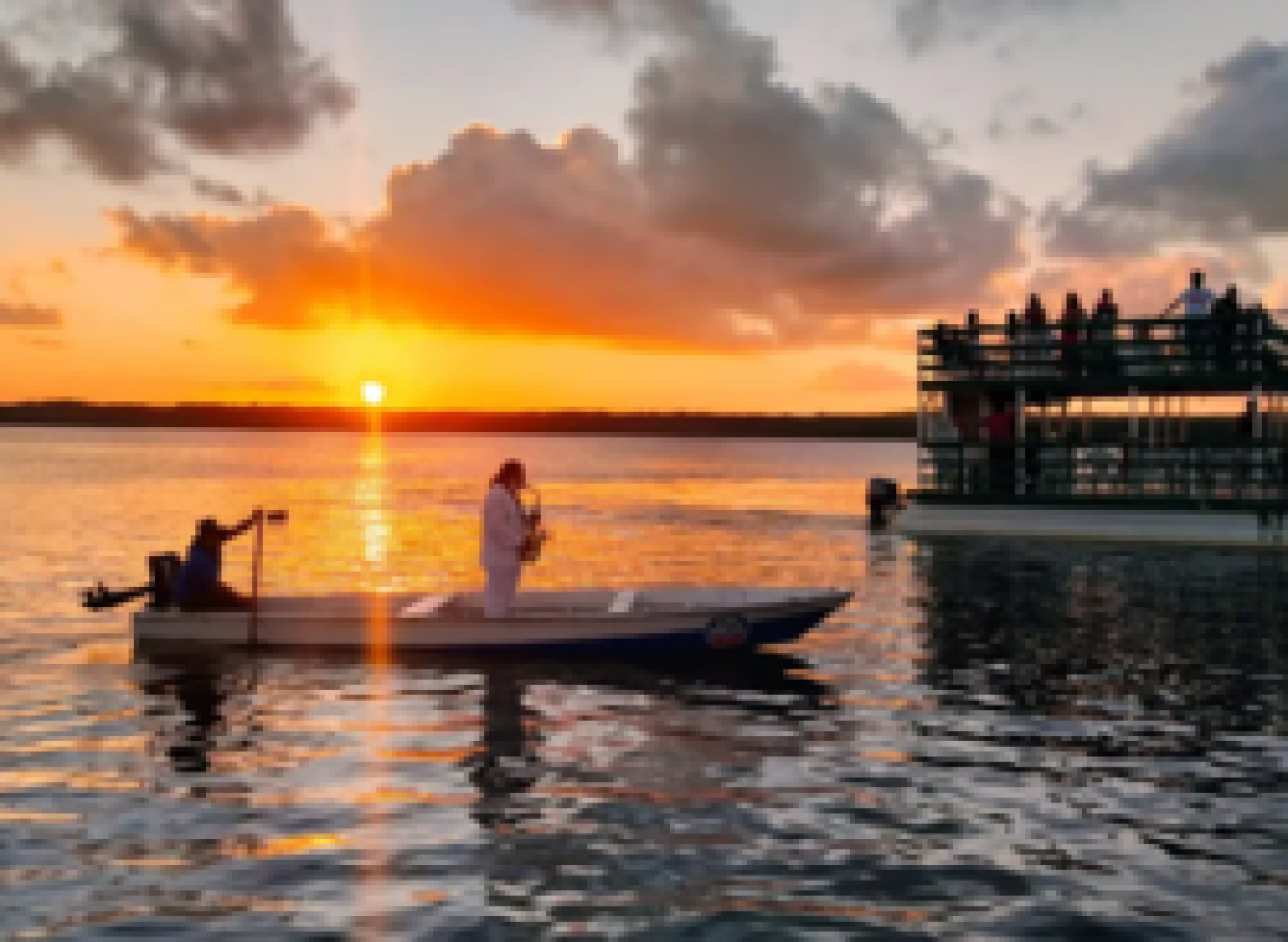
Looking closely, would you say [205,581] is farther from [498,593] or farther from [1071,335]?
[1071,335]

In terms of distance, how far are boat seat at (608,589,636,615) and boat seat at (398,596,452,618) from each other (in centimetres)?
282

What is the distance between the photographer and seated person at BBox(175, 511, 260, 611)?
18078 mm

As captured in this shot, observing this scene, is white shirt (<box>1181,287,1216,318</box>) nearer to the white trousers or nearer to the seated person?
the white trousers

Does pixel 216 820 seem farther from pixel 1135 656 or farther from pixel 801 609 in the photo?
pixel 1135 656

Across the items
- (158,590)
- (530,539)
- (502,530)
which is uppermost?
(502,530)

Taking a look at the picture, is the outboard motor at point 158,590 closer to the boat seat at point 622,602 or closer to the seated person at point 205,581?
the seated person at point 205,581

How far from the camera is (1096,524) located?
36.3 metres

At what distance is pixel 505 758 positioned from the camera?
12156mm

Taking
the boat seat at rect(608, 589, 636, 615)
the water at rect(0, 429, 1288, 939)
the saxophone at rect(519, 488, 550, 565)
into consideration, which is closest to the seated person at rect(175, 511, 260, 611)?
the water at rect(0, 429, 1288, 939)

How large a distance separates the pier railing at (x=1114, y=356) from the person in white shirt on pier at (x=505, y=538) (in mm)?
24241

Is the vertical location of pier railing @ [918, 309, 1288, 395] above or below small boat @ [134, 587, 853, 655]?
above

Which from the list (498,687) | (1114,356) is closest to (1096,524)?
(1114,356)

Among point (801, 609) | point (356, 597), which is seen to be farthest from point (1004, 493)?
point (356, 597)

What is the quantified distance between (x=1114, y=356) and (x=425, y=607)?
26230 mm
